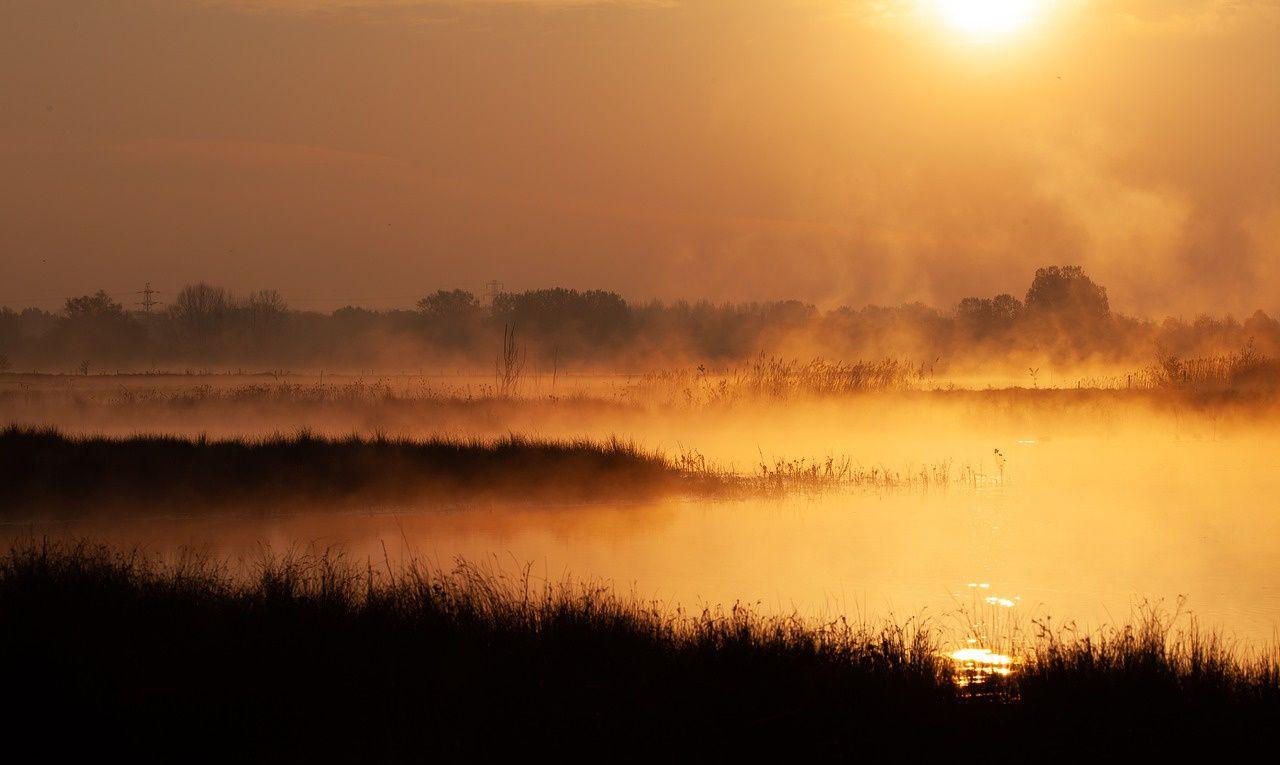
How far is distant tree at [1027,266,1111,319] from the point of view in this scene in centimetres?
6706

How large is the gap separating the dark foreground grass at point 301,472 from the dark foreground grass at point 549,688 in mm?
8221

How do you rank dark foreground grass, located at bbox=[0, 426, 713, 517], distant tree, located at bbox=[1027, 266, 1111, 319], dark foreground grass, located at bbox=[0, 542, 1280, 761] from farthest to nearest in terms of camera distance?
distant tree, located at bbox=[1027, 266, 1111, 319] → dark foreground grass, located at bbox=[0, 426, 713, 517] → dark foreground grass, located at bbox=[0, 542, 1280, 761]

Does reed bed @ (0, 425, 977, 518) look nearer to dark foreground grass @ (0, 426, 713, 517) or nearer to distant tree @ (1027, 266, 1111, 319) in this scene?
dark foreground grass @ (0, 426, 713, 517)

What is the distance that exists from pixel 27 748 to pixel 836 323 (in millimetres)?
94070

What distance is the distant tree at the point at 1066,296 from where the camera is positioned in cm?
6706

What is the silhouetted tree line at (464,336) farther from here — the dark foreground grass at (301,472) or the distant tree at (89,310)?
the dark foreground grass at (301,472)

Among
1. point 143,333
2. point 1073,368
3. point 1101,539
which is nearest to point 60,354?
point 143,333

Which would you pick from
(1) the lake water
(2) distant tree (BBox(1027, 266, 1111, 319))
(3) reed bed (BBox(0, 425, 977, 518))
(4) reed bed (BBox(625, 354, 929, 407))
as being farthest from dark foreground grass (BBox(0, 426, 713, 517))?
(2) distant tree (BBox(1027, 266, 1111, 319))

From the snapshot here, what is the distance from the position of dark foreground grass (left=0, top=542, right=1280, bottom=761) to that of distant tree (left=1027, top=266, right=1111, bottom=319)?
62409 mm

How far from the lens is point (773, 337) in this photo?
10025 centimetres

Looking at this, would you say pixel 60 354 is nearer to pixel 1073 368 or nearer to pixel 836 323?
pixel 836 323

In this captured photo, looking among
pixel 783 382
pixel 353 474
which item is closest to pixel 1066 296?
pixel 783 382

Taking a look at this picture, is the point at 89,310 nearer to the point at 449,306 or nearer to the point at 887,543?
the point at 449,306

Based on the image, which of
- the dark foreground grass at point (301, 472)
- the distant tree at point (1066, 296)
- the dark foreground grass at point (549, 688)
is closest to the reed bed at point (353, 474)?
the dark foreground grass at point (301, 472)
